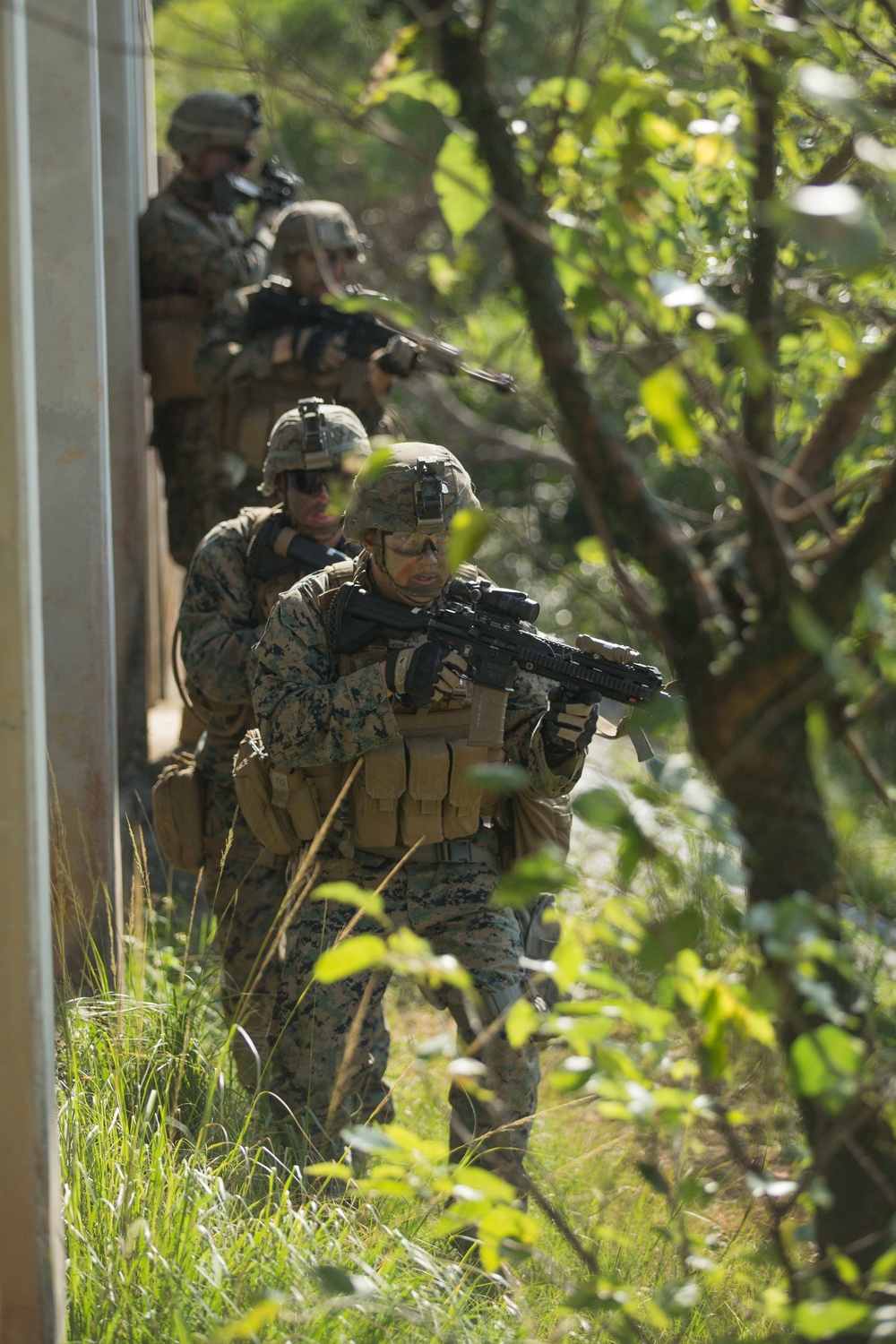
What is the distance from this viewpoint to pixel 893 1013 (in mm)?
3547

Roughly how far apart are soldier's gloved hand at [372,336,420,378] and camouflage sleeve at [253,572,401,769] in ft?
6.93

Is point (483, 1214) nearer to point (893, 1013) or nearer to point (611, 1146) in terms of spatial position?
point (893, 1013)

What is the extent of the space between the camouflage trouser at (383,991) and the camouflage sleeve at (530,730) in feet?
0.93

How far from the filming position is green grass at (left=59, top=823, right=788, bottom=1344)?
94.3 inches

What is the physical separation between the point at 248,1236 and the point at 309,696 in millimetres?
1342

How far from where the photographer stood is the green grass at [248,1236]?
239 centimetres

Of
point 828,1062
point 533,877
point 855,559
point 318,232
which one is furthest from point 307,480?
point 828,1062

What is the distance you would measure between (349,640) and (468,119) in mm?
1851

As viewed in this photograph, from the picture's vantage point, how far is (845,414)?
5.92 feet

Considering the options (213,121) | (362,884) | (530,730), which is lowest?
(362,884)

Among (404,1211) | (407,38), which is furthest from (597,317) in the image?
(404,1211)

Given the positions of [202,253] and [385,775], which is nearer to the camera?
[385,775]

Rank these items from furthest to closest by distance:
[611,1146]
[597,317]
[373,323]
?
[373,323], [611,1146], [597,317]

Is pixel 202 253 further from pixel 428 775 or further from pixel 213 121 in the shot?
pixel 428 775
